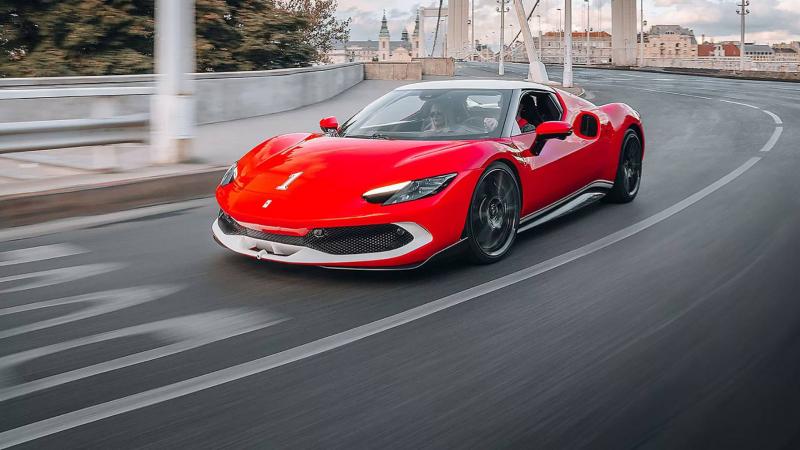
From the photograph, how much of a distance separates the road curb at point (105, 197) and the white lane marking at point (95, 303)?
112 inches

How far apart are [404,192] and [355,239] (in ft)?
1.29

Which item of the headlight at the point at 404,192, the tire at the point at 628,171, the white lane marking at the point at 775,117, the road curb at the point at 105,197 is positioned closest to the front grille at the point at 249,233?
the headlight at the point at 404,192

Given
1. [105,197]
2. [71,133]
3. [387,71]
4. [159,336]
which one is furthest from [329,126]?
[387,71]

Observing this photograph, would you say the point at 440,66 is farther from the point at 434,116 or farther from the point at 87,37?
the point at 434,116

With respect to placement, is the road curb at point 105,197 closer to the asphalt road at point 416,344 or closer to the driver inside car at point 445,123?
the asphalt road at point 416,344

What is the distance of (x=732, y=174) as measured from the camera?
1008 cm

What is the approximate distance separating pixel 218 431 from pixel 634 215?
5.24m

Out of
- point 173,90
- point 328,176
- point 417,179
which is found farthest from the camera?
point 173,90

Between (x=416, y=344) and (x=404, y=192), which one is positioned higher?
(x=404, y=192)

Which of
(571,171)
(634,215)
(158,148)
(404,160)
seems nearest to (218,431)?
(404,160)

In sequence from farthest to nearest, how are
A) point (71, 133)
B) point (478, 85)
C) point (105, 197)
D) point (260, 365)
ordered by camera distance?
point (71, 133)
point (105, 197)
point (478, 85)
point (260, 365)

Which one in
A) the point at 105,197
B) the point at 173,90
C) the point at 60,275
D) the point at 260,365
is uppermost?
the point at 173,90

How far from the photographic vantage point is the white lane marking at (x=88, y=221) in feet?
24.2

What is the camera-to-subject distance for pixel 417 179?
537cm
